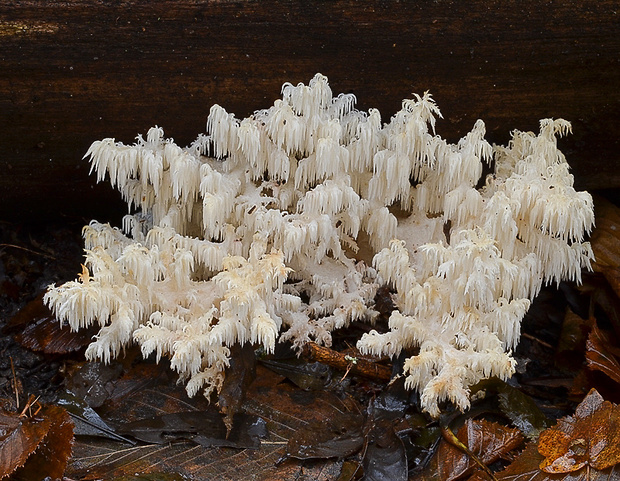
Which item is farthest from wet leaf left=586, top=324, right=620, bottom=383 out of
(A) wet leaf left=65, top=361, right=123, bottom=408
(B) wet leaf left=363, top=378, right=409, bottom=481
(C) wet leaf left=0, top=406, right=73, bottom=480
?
(C) wet leaf left=0, top=406, right=73, bottom=480

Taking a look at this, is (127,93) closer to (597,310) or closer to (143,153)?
(143,153)

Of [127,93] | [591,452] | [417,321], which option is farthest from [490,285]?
[127,93]

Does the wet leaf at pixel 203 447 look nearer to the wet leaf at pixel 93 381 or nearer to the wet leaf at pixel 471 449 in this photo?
the wet leaf at pixel 93 381

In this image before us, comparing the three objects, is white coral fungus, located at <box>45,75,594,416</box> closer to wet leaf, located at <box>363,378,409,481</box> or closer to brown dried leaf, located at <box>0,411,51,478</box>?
wet leaf, located at <box>363,378,409,481</box>

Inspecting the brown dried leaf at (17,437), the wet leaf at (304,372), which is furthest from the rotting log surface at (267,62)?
the brown dried leaf at (17,437)

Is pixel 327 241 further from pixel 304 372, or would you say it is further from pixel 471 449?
pixel 471 449

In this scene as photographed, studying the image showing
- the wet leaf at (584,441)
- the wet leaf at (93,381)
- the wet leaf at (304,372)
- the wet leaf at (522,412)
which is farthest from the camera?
the wet leaf at (304,372)
